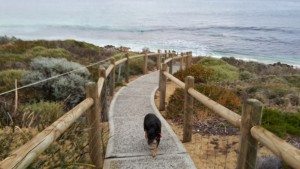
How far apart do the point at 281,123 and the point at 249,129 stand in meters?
4.93

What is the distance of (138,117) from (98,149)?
10.4ft

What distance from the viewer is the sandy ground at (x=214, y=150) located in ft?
20.5

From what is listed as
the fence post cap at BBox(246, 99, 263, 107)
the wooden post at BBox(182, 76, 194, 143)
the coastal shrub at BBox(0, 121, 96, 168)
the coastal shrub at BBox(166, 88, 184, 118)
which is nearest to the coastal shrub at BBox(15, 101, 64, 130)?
the coastal shrub at BBox(0, 121, 96, 168)

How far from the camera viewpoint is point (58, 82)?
10.7 meters

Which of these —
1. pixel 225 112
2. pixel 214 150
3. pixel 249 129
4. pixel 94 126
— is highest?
pixel 249 129

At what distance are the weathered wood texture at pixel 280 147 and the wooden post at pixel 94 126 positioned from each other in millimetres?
2340

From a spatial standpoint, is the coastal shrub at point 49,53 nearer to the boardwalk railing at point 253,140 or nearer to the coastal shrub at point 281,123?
the coastal shrub at point 281,123

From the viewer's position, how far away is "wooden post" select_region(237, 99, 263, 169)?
3.63 metres

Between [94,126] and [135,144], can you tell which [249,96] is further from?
[94,126]

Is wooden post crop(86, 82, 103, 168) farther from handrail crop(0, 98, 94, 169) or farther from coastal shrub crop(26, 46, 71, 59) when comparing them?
coastal shrub crop(26, 46, 71, 59)

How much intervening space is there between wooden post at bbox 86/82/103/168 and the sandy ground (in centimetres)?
161

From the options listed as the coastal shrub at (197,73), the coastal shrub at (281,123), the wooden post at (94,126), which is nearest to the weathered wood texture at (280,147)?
the wooden post at (94,126)

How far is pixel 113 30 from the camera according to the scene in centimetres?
6338

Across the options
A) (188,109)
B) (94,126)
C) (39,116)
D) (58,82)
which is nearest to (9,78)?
(58,82)
